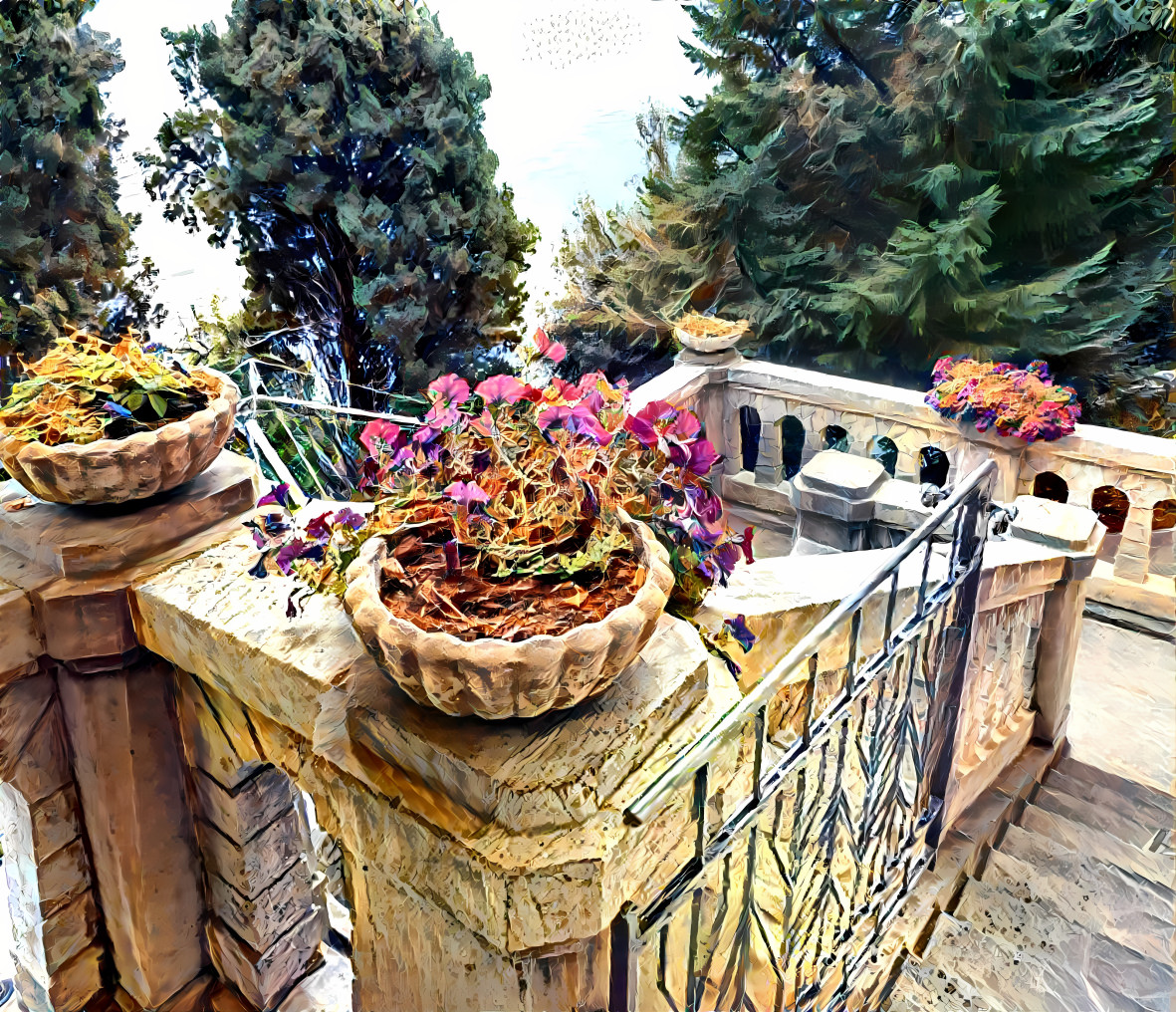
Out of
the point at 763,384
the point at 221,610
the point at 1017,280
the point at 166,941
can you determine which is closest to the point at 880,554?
the point at 221,610

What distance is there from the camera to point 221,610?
1.48 meters

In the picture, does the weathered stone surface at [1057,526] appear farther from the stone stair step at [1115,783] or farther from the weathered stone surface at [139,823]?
the weathered stone surface at [139,823]

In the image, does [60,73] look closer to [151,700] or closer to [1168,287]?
[151,700]

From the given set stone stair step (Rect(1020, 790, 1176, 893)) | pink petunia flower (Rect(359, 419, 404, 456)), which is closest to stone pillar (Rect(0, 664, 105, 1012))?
pink petunia flower (Rect(359, 419, 404, 456))

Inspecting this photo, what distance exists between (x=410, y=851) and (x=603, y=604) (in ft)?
1.38

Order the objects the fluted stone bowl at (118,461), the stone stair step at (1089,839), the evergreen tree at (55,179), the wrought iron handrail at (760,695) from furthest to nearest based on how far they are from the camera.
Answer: the evergreen tree at (55,179) < the stone stair step at (1089,839) < the fluted stone bowl at (118,461) < the wrought iron handrail at (760,695)

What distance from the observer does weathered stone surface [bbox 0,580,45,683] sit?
4.96 feet

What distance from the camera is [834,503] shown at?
4.43 m

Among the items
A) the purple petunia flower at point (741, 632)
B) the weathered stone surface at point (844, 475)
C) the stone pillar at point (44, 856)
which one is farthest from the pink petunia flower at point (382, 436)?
the weathered stone surface at point (844, 475)

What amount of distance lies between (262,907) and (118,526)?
841mm

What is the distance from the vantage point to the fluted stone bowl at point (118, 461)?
1485mm

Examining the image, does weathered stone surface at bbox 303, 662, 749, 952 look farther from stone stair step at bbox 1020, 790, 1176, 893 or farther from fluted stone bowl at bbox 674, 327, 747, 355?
fluted stone bowl at bbox 674, 327, 747, 355

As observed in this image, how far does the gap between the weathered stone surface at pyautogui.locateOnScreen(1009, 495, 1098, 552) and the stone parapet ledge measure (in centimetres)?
208

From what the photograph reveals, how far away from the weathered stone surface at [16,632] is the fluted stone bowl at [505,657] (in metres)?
0.80
